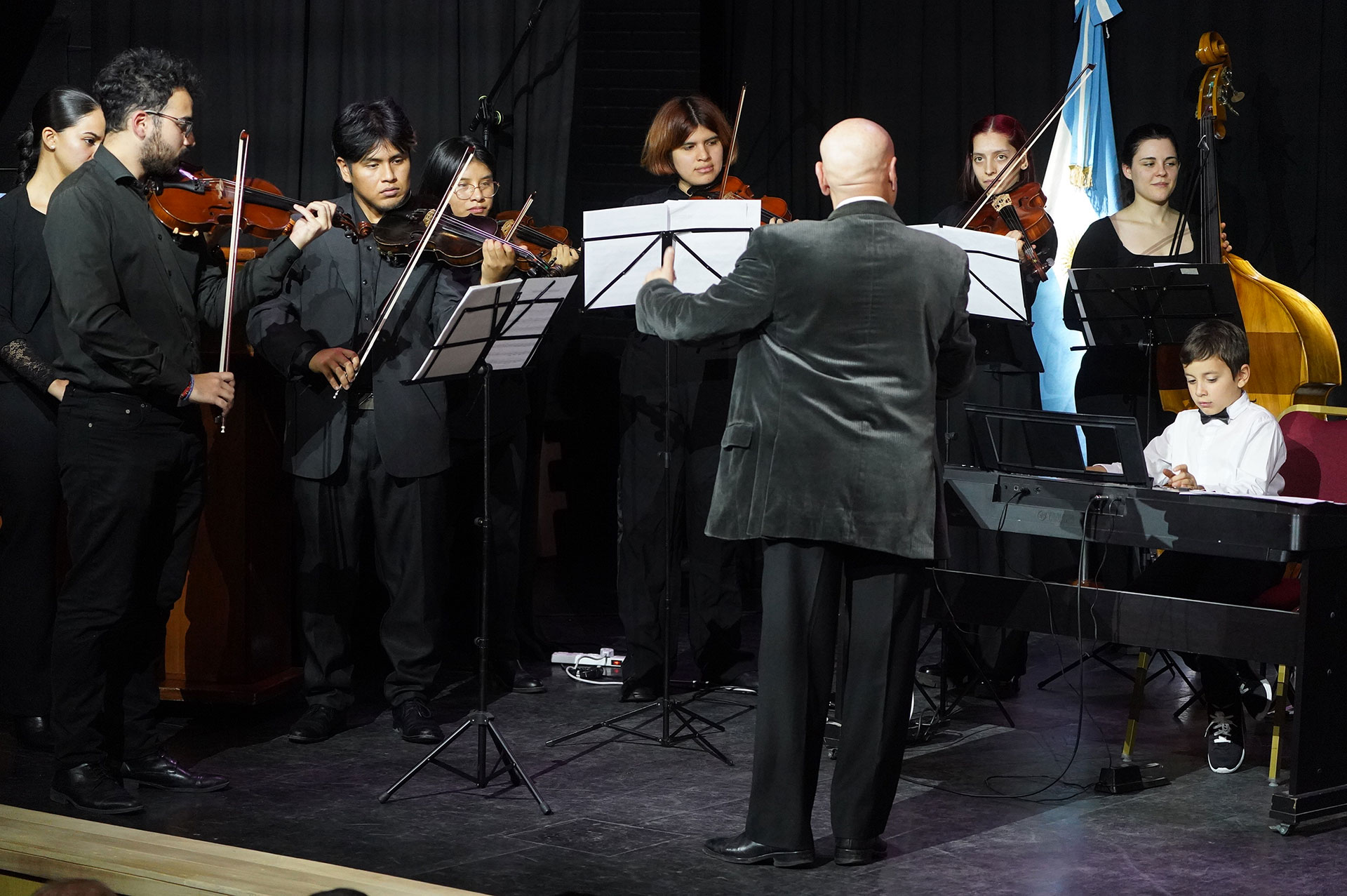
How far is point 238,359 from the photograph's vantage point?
4.23 meters

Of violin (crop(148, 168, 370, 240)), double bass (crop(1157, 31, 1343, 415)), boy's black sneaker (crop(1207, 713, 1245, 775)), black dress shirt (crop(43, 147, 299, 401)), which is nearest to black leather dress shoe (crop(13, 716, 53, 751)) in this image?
black dress shirt (crop(43, 147, 299, 401))

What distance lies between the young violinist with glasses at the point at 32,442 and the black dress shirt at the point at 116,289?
16.9 inches

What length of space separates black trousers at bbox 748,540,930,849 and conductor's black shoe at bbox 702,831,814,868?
0.01 meters

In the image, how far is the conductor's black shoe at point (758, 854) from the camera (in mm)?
3109

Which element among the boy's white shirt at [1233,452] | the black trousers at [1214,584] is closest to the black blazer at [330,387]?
the boy's white shirt at [1233,452]

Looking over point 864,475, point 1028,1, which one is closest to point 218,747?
point 864,475

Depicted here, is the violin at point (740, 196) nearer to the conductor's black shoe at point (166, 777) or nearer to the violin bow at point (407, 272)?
the violin bow at point (407, 272)

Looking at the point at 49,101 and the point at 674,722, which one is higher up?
the point at 49,101

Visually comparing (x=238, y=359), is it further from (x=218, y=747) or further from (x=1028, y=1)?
(x=1028, y=1)

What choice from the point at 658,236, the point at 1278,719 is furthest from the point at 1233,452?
the point at 658,236

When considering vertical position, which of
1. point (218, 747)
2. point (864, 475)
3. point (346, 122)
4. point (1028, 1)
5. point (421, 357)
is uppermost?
point (1028, 1)

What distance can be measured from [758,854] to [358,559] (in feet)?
5.24

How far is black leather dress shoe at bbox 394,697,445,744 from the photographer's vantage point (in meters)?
4.06

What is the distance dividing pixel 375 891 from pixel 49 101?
2.60 meters
